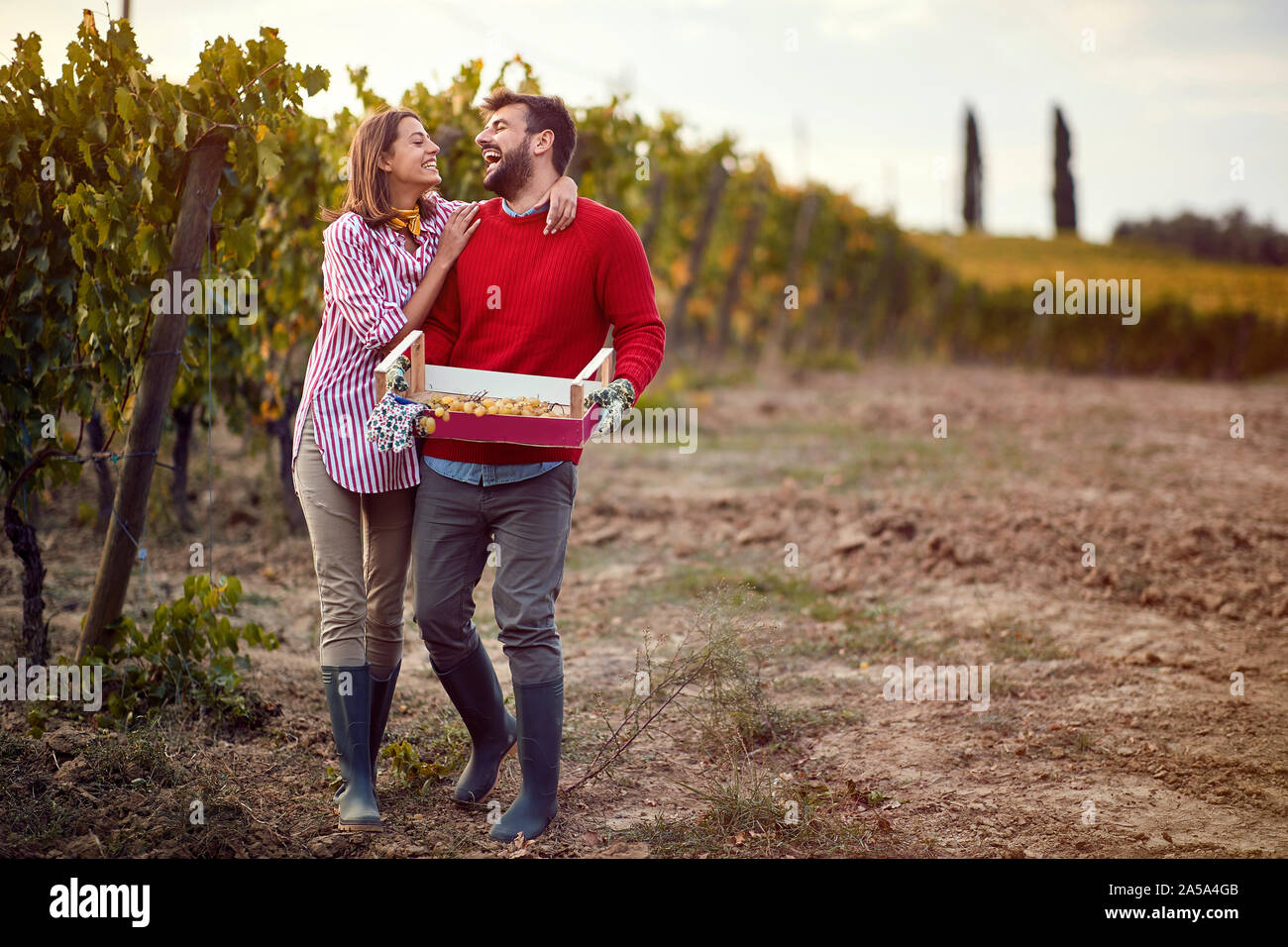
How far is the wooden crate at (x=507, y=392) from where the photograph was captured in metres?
2.58

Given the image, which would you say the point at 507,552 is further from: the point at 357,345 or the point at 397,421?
the point at 357,345

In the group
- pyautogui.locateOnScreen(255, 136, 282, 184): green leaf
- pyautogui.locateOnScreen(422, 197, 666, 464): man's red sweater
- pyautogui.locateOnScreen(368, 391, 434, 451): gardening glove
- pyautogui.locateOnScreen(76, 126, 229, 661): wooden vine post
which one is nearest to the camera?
pyautogui.locateOnScreen(368, 391, 434, 451): gardening glove

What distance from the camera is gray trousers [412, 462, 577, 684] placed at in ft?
9.09

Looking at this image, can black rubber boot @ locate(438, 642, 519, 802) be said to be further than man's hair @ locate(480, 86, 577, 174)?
Yes

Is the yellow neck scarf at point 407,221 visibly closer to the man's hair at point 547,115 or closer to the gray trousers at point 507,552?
the man's hair at point 547,115

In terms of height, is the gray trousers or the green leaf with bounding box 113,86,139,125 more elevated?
the green leaf with bounding box 113,86,139,125

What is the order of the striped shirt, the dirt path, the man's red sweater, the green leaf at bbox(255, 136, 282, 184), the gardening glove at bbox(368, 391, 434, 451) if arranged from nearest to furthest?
1. the gardening glove at bbox(368, 391, 434, 451)
2. the striped shirt
3. the man's red sweater
4. the dirt path
5. the green leaf at bbox(255, 136, 282, 184)

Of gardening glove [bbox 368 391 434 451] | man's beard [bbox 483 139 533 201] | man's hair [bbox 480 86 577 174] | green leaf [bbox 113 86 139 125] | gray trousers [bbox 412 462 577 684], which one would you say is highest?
green leaf [bbox 113 86 139 125]

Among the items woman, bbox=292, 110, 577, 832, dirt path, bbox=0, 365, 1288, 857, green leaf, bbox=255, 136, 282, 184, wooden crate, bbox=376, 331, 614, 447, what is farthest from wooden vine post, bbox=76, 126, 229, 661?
wooden crate, bbox=376, 331, 614, 447

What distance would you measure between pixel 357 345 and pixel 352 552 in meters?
0.53

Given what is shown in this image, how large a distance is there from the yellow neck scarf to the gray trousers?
62cm

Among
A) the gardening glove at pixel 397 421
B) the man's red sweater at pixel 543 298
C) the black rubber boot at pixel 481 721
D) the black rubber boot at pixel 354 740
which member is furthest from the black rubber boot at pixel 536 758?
the gardening glove at pixel 397 421

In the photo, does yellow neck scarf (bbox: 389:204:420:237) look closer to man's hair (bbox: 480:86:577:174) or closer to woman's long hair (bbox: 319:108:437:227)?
woman's long hair (bbox: 319:108:437:227)

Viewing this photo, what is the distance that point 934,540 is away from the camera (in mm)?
6012
